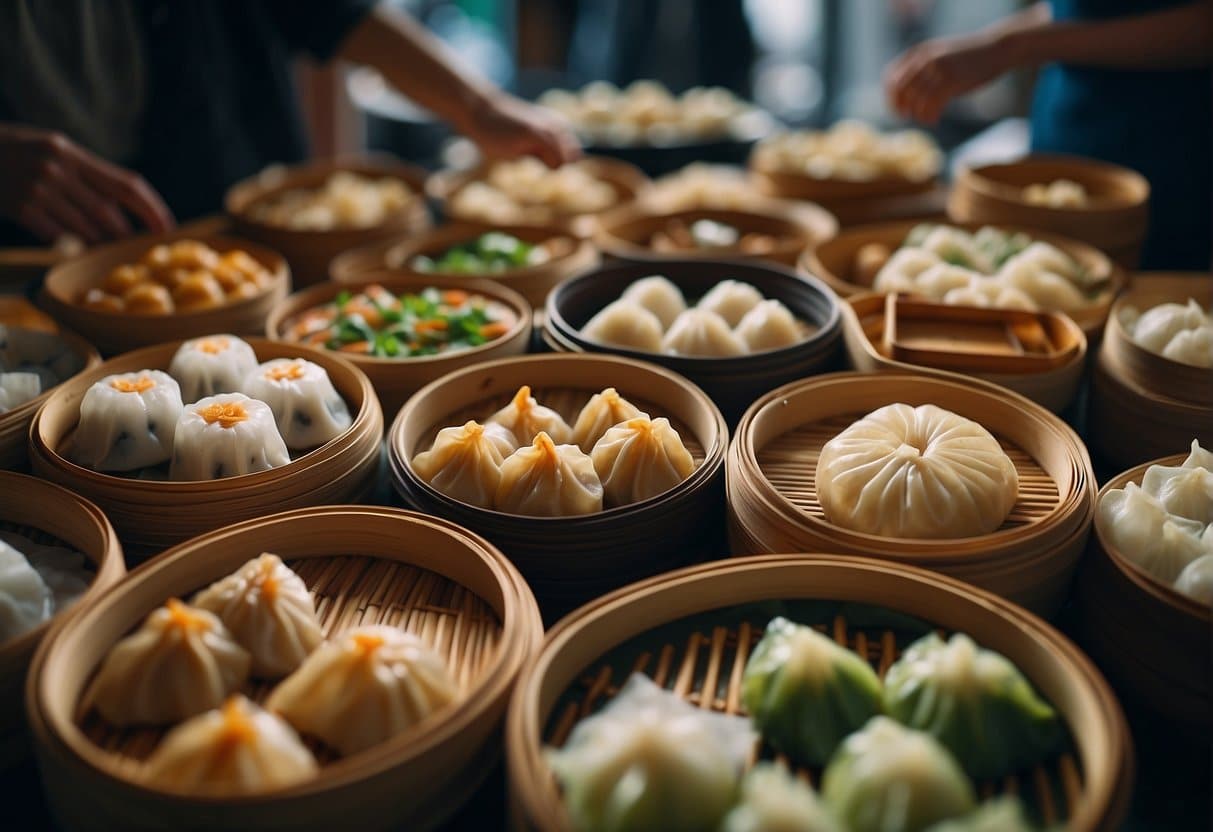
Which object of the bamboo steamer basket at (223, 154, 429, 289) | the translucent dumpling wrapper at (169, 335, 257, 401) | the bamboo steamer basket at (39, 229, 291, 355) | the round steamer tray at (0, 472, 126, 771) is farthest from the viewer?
the bamboo steamer basket at (223, 154, 429, 289)

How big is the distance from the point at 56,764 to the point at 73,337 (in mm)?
1475

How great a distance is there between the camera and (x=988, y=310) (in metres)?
2.41

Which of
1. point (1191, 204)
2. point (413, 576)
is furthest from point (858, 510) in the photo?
point (1191, 204)

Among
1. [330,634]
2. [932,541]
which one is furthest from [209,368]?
[932,541]

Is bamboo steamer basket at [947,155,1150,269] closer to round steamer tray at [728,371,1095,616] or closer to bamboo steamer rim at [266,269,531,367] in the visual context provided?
round steamer tray at [728,371,1095,616]

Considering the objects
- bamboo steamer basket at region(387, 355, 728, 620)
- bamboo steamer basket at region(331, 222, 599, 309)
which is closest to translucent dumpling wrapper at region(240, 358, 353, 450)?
bamboo steamer basket at region(387, 355, 728, 620)

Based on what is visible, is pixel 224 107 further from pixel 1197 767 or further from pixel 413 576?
pixel 1197 767

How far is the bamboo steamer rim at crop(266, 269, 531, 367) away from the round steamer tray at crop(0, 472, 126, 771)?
721 mm

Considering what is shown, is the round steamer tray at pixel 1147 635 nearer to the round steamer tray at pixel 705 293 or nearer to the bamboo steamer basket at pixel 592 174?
the round steamer tray at pixel 705 293

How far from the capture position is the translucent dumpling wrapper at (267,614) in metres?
1.48

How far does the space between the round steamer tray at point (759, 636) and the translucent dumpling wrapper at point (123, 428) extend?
3.33ft

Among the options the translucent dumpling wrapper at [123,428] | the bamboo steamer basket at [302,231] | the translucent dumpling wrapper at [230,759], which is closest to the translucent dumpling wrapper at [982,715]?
the translucent dumpling wrapper at [230,759]

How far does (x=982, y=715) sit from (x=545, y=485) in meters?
0.85

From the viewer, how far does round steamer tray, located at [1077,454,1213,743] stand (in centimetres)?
146
